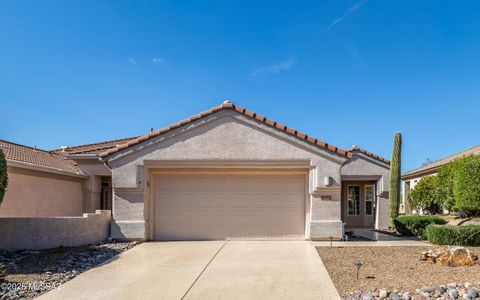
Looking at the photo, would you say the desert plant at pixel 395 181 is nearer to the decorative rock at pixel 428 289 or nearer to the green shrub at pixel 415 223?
the green shrub at pixel 415 223

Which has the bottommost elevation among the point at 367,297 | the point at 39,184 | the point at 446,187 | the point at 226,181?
the point at 367,297

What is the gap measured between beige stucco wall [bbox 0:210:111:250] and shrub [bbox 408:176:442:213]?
18909 mm

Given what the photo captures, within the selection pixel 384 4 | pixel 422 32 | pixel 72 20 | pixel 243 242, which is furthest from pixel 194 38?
pixel 422 32

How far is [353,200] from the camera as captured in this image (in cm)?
1969

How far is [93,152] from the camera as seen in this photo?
1723 centimetres

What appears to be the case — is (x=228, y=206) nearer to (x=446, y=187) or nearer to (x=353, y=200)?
(x=353, y=200)

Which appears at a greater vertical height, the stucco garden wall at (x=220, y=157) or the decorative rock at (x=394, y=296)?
the stucco garden wall at (x=220, y=157)

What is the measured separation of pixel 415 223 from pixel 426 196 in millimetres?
9639

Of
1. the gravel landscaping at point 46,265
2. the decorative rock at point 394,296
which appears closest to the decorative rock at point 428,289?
the decorative rock at point 394,296

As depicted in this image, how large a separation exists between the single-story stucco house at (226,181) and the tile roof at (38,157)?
518 centimetres

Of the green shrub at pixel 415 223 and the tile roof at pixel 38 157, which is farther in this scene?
the tile roof at pixel 38 157

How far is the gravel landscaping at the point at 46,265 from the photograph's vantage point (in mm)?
6207

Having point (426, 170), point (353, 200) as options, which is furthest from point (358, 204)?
point (426, 170)

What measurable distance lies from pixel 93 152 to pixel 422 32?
16.6m
